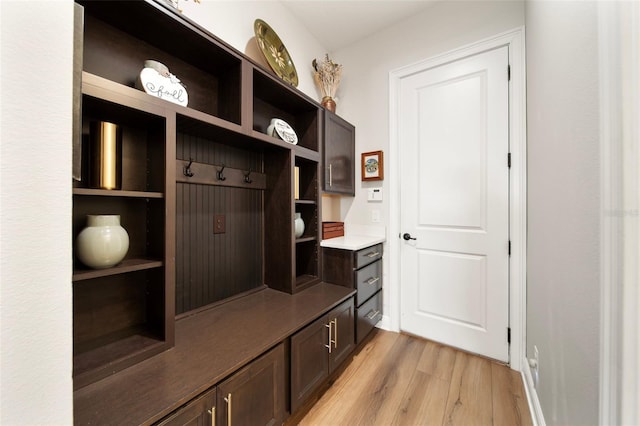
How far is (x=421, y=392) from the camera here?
1.54 meters

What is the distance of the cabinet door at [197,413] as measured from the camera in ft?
2.46

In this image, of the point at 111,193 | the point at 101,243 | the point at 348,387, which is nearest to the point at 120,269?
the point at 101,243

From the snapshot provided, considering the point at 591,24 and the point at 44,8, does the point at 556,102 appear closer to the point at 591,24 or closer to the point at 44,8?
the point at 591,24

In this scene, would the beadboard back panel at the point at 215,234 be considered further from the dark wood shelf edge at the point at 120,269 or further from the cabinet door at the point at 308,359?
the cabinet door at the point at 308,359

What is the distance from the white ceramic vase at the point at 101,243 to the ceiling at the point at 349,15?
225cm

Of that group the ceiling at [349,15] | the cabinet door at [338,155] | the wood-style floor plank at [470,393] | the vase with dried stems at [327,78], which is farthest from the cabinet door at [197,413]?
the ceiling at [349,15]

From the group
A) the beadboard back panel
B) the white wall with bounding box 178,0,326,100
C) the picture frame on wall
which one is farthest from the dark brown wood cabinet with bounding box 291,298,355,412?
the white wall with bounding box 178,0,326,100

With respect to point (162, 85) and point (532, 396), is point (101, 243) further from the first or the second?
point (532, 396)

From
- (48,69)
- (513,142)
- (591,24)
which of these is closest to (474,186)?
(513,142)

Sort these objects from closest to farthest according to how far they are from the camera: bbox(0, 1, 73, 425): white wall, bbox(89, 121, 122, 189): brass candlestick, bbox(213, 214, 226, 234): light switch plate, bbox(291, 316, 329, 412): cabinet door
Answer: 1. bbox(0, 1, 73, 425): white wall
2. bbox(89, 121, 122, 189): brass candlestick
3. bbox(291, 316, 329, 412): cabinet door
4. bbox(213, 214, 226, 234): light switch plate

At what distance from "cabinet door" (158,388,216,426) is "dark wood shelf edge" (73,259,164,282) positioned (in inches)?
20.6

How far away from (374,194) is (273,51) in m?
1.50

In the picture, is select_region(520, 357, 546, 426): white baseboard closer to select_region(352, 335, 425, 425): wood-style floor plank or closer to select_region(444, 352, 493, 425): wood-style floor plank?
select_region(444, 352, 493, 425): wood-style floor plank

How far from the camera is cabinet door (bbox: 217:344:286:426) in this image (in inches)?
35.4
